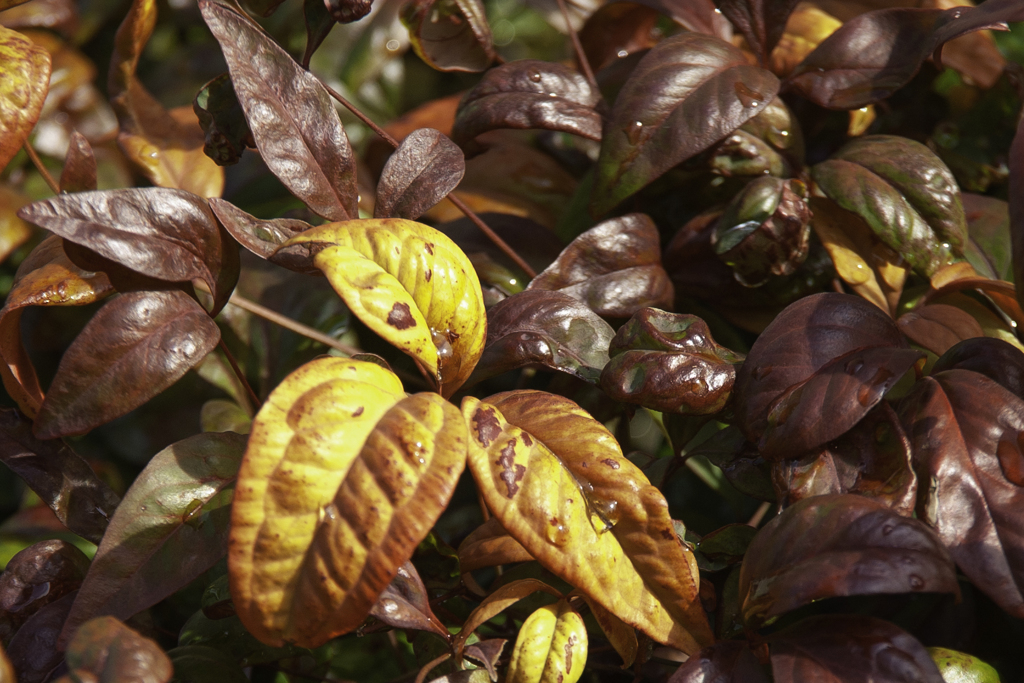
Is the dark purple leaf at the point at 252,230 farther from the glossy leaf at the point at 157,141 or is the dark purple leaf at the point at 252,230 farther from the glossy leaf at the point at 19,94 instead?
the glossy leaf at the point at 157,141

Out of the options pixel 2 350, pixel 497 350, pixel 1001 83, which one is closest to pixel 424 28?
pixel 497 350

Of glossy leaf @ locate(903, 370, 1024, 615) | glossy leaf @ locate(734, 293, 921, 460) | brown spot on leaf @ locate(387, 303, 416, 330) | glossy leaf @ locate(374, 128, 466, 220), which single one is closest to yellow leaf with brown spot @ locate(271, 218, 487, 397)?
brown spot on leaf @ locate(387, 303, 416, 330)

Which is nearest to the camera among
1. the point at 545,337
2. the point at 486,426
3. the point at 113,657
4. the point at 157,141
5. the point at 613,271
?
the point at 113,657

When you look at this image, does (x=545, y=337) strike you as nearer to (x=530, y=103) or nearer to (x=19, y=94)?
(x=530, y=103)

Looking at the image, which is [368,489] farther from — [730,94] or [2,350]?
[730,94]

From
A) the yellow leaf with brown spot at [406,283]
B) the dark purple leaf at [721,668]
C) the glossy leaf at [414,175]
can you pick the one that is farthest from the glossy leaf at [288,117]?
the dark purple leaf at [721,668]

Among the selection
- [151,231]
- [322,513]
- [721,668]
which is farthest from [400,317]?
[721,668]
